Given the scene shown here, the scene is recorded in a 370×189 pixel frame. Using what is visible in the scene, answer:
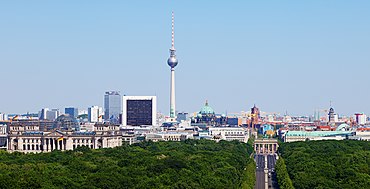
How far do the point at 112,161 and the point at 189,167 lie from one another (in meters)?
11.0

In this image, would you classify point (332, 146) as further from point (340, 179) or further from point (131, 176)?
point (131, 176)

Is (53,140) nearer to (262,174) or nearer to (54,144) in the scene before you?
(54,144)

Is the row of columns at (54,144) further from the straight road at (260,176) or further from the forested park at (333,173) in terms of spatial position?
the forested park at (333,173)

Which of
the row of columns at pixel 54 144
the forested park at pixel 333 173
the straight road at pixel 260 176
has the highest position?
the row of columns at pixel 54 144

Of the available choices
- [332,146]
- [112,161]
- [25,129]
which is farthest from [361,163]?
[25,129]

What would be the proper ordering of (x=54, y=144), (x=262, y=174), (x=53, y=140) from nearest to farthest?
(x=262, y=174), (x=54, y=144), (x=53, y=140)

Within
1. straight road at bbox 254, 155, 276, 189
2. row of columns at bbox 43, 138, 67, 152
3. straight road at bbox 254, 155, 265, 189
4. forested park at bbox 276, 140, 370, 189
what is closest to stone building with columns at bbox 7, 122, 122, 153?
row of columns at bbox 43, 138, 67, 152

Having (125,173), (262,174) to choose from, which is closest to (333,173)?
(125,173)

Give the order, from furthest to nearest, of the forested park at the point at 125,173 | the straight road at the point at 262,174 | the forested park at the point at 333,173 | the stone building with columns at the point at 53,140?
the stone building with columns at the point at 53,140 → the straight road at the point at 262,174 → the forested park at the point at 333,173 → the forested park at the point at 125,173

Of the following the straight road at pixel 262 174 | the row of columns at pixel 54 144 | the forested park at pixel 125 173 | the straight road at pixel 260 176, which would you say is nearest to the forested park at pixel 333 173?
the straight road at pixel 262 174

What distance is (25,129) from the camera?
593 ft

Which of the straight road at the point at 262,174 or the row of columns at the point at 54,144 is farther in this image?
the row of columns at the point at 54,144

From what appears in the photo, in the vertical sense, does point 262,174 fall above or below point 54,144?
below

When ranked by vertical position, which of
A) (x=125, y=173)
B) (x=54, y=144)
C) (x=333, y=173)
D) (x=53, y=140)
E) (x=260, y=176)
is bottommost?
(x=260, y=176)
